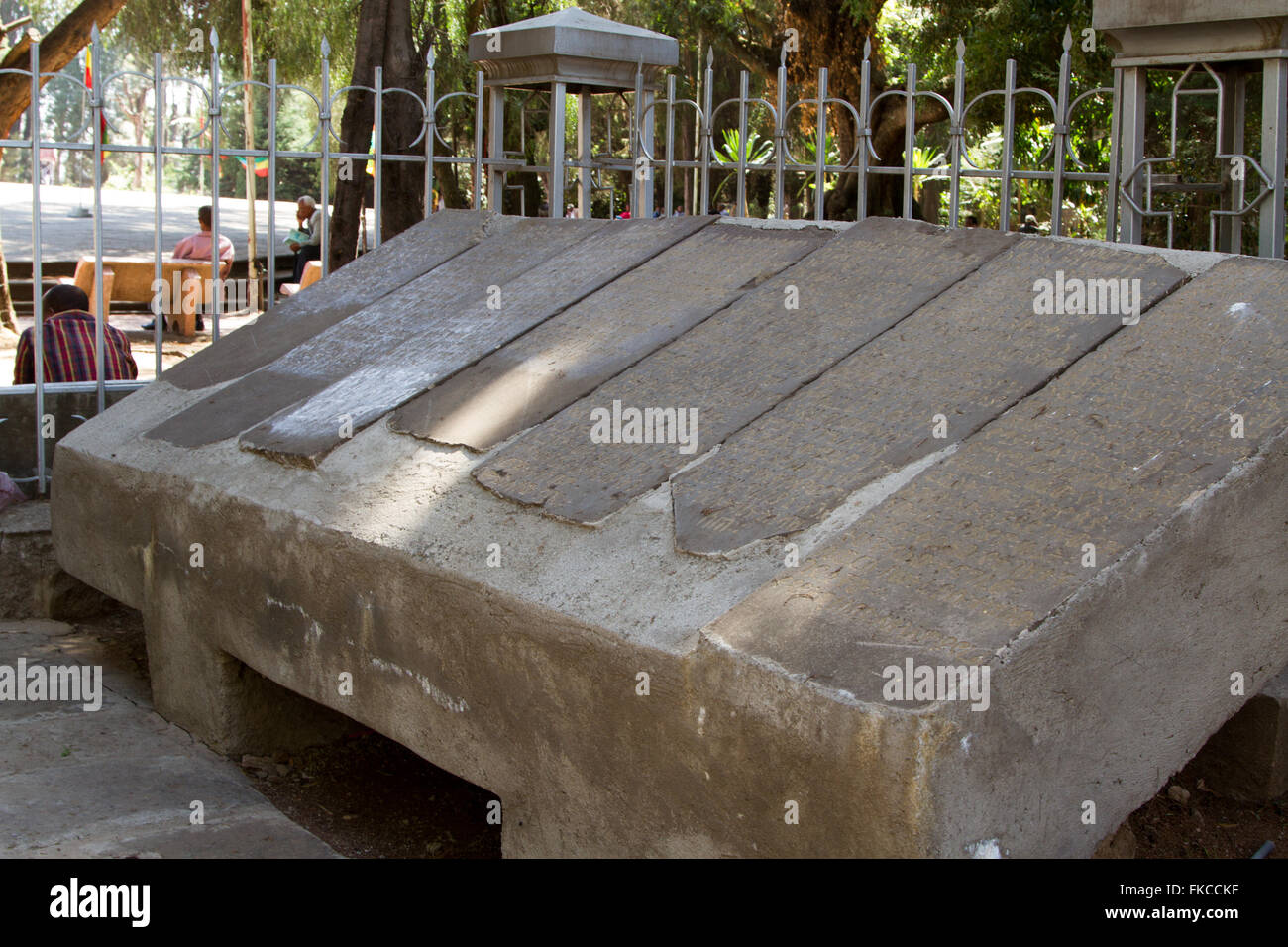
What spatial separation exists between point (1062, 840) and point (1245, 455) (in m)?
0.79

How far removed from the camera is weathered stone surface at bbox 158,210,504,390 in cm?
466

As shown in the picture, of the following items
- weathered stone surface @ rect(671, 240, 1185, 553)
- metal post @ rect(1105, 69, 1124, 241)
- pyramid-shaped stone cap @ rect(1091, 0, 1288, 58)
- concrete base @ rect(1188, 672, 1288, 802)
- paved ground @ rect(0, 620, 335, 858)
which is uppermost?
pyramid-shaped stone cap @ rect(1091, 0, 1288, 58)

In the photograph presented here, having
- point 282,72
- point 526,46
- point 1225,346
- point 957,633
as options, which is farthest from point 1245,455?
point 282,72

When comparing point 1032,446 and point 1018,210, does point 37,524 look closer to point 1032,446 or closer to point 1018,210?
point 1032,446

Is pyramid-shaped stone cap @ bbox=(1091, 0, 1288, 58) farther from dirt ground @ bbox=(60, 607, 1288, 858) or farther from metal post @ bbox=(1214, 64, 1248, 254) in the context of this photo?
dirt ground @ bbox=(60, 607, 1288, 858)

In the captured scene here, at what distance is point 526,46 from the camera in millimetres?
5508

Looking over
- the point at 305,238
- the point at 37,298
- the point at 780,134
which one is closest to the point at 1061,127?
the point at 780,134

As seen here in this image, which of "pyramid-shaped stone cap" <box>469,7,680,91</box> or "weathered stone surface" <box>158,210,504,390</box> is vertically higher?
"pyramid-shaped stone cap" <box>469,7,680,91</box>

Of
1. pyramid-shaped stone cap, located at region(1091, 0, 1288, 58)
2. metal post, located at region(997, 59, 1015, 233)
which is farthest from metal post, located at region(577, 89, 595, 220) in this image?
pyramid-shaped stone cap, located at region(1091, 0, 1288, 58)

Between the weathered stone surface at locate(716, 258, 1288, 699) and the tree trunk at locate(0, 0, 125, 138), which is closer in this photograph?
the weathered stone surface at locate(716, 258, 1288, 699)

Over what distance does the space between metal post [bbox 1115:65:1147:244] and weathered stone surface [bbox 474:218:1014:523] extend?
0.99 meters

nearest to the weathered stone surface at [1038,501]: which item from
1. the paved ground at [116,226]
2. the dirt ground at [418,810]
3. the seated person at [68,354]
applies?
the dirt ground at [418,810]

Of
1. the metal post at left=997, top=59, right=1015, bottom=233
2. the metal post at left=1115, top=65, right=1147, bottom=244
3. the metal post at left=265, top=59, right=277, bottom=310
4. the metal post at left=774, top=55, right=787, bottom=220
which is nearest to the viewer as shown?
the metal post at left=1115, top=65, right=1147, bottom=244

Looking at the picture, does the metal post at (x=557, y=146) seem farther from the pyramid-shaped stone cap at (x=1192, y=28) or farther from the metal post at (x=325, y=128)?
the pyramid-shaped stone cap at (x=1192, y=28)
